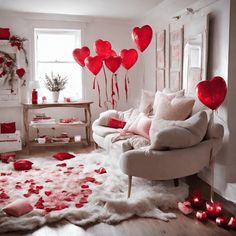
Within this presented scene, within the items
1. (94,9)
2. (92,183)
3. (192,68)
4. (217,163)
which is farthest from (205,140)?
(94,9)

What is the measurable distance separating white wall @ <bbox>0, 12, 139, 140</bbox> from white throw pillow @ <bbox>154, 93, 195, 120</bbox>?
218cm

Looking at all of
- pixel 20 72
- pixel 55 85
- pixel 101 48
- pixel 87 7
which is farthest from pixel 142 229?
pixel 20 72

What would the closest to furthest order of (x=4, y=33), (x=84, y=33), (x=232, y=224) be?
(x=232, y=224)
(x=4, y=33)
(x=84, y=33)

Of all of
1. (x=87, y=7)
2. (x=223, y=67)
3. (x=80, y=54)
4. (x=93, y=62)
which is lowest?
(x=223, y=67)

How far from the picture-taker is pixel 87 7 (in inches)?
190

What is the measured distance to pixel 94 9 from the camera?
4961mm

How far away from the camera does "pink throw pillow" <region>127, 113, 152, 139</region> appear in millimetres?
3806

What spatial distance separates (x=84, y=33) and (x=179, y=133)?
3.37 meters

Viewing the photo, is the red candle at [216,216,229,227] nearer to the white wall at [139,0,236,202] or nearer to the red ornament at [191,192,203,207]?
the red ornament at [191,192,203,207]

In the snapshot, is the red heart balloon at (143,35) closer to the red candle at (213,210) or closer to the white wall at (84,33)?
the white wall at (84,33)

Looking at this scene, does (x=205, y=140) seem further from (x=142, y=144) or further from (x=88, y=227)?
(x=88, y=227)

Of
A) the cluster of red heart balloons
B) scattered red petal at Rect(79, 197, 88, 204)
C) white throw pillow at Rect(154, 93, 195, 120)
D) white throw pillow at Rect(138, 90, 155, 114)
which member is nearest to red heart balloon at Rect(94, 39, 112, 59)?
the cluster of red heart balloons

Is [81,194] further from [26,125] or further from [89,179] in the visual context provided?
[26,125]

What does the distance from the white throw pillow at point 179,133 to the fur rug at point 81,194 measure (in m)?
0.51
